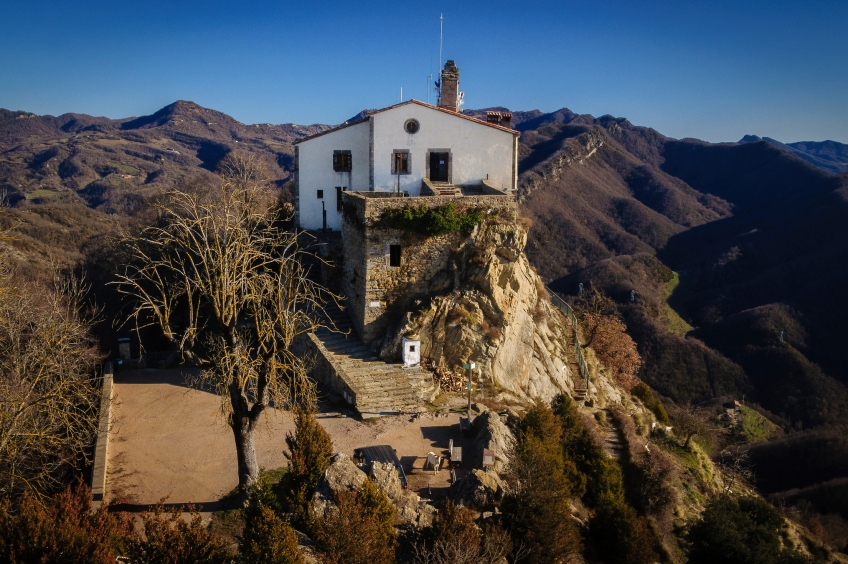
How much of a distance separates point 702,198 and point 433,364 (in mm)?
105389

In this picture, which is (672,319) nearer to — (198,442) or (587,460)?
(587,460)

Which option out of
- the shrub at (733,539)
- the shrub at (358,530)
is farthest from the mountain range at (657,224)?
the shrub at (733,539)

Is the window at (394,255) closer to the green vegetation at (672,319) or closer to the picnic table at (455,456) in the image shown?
the picnic table at (455,456)

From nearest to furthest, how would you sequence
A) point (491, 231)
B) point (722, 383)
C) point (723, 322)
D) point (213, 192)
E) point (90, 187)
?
point (491, 231), point (213, 192), point (722, 383), point (723, 322), point (90, 187)

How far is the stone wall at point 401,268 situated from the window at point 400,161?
343 centimetres

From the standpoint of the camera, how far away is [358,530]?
9781 millimetres

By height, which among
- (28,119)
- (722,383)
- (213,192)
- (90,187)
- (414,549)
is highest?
(28,119)

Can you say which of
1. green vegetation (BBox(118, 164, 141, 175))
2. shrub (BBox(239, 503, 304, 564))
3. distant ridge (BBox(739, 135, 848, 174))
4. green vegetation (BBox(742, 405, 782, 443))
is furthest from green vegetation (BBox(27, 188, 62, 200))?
distant ridge (BBox(739, 135, 848, 174))

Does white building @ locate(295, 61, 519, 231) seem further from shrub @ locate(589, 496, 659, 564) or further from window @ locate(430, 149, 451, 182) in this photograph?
shrub @ locate(589, 496, 659, 564)

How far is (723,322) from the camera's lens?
6662 centimetres

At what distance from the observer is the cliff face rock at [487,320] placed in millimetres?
20656

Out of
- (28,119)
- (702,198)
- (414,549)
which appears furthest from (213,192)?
(28,119)

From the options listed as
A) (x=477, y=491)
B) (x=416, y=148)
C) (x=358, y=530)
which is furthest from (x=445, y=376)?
(x=358, y=530)

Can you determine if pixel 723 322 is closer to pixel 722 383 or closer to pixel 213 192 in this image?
pixel 722 383
